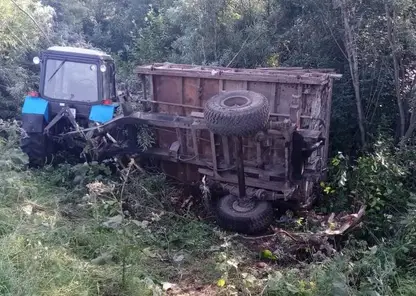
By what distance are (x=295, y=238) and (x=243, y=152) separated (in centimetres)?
149

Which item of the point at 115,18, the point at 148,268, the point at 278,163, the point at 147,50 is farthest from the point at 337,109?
the point at 115,18

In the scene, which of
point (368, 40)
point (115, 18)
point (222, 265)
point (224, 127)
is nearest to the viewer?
point (222, 265)

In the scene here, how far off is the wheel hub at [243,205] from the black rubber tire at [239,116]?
88cm

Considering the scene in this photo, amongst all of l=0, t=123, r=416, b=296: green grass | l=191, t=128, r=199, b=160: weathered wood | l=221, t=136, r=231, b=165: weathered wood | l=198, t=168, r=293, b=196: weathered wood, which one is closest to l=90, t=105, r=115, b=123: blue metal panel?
l=0, t=123, r=416, b=296: green grass

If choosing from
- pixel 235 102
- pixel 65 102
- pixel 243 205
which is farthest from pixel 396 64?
pixel 65 102

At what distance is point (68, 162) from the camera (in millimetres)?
7055

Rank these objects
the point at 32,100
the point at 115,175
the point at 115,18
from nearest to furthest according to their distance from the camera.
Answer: the point at 115,175 < the point at 32,100 < the point at 115,18

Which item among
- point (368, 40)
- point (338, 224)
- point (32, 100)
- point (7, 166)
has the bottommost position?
point (338, 224)

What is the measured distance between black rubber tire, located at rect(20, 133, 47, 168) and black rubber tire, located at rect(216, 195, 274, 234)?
9.04ft

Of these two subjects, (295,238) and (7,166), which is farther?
(7,166)

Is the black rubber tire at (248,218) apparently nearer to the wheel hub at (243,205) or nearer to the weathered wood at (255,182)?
the wheel hub at (243,205)

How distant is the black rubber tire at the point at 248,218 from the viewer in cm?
549

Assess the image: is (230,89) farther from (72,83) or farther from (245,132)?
(72,83)

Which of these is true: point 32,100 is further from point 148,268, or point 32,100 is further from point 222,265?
point 222,265
